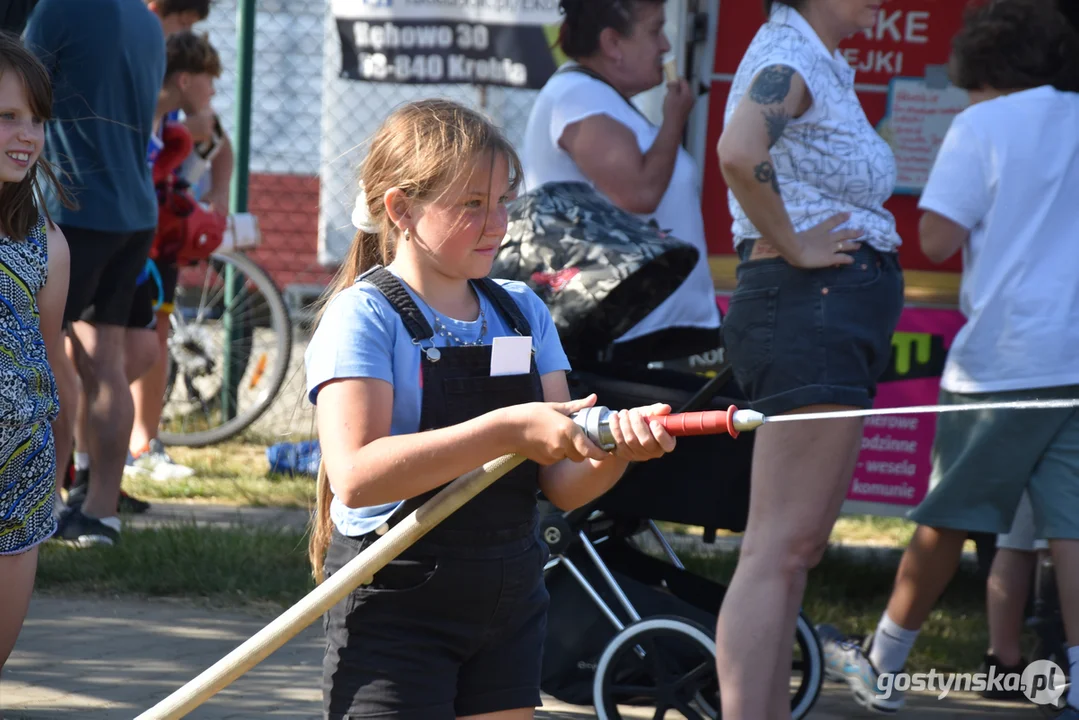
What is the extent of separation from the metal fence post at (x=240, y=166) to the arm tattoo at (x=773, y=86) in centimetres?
488

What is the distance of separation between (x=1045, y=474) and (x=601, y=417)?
2205 millimetres

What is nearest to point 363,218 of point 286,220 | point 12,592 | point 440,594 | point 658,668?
point 440,594

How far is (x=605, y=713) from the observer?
3.49 metres

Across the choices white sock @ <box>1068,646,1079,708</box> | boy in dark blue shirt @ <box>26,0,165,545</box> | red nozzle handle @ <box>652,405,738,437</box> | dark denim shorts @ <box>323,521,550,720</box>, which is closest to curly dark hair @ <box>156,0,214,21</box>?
boy in dark blue shirt @ <box>26,0,165,545</box>

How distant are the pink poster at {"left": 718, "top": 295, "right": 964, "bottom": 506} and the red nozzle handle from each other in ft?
10.6

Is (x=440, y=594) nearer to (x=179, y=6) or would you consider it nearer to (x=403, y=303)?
(x=403, y=303)

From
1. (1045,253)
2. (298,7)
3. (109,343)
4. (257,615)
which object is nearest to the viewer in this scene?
(1045,253)

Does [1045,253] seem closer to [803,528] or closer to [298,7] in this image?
[803,528]

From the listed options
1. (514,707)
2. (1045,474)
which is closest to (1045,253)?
(1045,474)

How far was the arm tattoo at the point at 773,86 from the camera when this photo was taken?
3.00m

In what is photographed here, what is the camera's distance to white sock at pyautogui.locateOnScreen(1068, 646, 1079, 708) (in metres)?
3.44

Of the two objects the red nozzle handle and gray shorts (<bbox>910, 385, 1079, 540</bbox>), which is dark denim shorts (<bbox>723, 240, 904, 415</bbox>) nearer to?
gray shorts (<bbox>910, 385, 1079, 540</bbox>)

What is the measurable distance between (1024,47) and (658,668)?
6.40 ft

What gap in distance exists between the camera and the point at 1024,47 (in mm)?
3859
